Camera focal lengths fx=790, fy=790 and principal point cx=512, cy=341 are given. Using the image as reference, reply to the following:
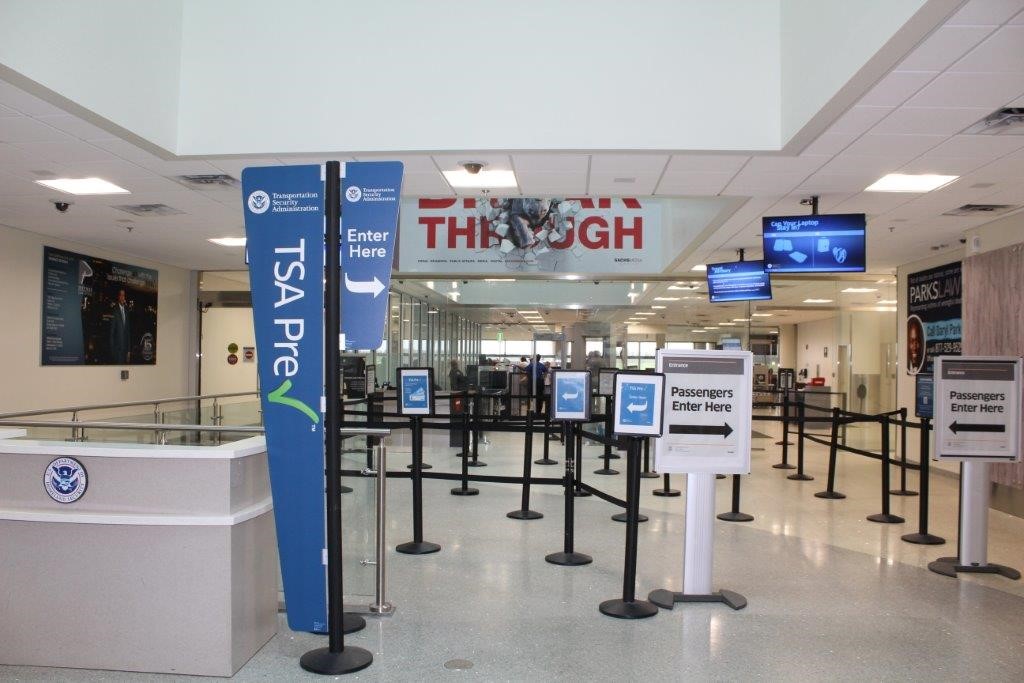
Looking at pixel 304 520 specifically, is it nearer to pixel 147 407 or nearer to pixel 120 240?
pixel 120 240

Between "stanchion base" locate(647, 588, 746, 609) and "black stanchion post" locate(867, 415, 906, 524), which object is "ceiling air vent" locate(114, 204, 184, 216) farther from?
"black stanchion post" locate(867, 415, 906, 524)

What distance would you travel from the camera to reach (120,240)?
10078 millimetres

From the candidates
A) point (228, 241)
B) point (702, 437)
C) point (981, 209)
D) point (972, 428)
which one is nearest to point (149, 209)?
point (228, 241)

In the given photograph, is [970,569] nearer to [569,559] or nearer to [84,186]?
[569,559]

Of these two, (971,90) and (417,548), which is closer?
(971,90)

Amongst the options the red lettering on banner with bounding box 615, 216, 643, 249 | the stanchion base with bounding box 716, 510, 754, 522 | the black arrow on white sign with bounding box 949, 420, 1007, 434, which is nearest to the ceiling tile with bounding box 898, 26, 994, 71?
the black arrow on white sign with bounding box 949, 420, 1007, 434

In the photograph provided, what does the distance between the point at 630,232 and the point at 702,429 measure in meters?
7.63

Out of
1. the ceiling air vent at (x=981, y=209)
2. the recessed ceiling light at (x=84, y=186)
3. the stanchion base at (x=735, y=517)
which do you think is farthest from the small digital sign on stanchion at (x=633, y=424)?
the recessed ceiling light at (x=84, y=186)

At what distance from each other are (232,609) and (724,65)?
4.89 metres

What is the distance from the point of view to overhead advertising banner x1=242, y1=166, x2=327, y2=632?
3.55 m

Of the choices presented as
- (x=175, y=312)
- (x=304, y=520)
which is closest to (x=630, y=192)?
(x=304, y=520)

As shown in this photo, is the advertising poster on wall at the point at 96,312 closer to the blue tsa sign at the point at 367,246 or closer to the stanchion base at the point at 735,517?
the blue tsa sign at the point at 367,246

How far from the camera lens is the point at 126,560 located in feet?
11.8

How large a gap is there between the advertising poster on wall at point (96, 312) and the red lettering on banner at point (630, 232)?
280 inches
